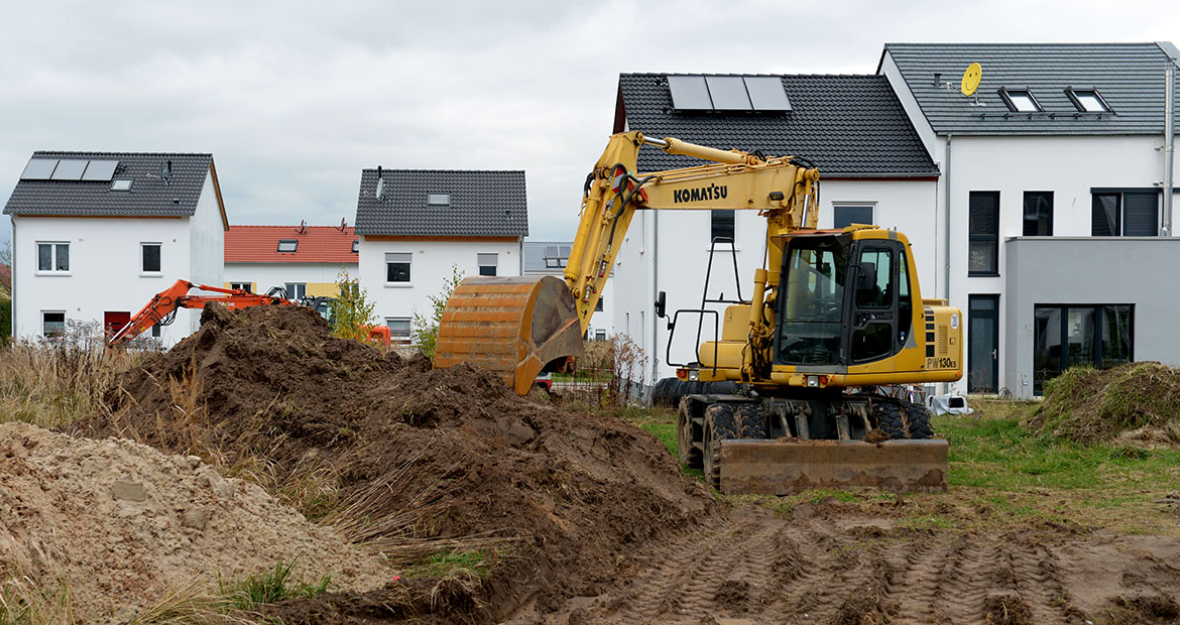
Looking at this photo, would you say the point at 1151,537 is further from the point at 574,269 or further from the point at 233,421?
the point at 233,421

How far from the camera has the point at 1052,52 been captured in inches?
990

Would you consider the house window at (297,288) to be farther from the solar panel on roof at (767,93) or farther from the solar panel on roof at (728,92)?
the solar panel on roof at (767,93)

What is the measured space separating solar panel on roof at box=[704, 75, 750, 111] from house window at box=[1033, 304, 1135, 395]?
762 centimetres

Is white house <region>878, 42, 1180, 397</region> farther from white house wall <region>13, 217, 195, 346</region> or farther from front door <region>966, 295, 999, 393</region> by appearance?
white house wall <region>13, 217, 195, 346</region>

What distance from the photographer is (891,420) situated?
35.6ft

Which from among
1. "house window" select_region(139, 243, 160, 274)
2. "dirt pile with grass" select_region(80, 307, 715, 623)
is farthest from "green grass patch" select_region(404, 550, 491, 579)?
"house window" select_region(139, 243, 160, 274)

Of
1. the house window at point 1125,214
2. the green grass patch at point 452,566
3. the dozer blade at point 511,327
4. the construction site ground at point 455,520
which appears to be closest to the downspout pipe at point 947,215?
the house window at point 1125,214

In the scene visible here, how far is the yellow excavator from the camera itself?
33.1 ft

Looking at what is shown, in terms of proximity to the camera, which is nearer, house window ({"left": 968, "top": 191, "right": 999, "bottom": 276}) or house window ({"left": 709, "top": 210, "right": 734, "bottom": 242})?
house window ({"left": 709, "top": 210, "right": 734, "bottom": 242})

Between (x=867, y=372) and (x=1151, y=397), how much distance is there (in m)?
5.55

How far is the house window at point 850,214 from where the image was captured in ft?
72.6

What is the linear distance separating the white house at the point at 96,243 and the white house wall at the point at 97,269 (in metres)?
0.03

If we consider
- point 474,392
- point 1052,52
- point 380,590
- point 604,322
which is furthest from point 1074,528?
point 604,322

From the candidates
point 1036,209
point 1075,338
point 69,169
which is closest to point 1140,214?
point 1036,209
